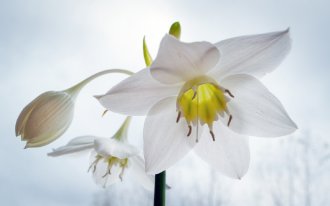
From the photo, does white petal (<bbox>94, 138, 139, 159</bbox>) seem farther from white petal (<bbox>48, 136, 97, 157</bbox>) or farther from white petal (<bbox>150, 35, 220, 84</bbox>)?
white petal (<bbox>150, 35, 220, 84</bbox>)

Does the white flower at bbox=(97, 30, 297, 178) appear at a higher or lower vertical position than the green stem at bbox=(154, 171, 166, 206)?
higher

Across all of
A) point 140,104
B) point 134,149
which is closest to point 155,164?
point 140,104

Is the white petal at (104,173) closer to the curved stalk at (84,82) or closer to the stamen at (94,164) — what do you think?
the stamen at (94,164)

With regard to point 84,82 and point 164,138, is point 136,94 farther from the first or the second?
point 84,82

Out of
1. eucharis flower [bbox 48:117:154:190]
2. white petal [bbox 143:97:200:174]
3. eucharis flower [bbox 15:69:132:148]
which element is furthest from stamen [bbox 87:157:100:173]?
white petal [bbox 143:97:200:174]

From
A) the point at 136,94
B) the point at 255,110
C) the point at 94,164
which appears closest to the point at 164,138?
the point at 136,94

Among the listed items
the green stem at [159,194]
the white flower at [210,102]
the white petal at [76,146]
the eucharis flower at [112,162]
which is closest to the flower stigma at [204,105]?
the white flower at [210,102]
